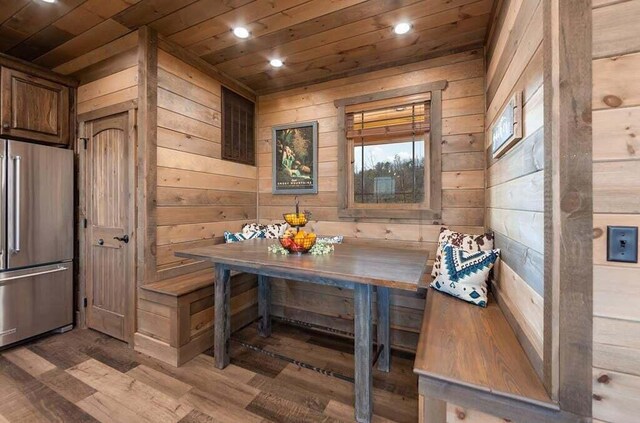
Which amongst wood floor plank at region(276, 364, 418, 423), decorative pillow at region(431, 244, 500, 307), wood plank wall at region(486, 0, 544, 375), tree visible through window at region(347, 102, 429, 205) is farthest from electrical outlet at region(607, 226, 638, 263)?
Answer: tree visible through window at region(347, 102, 429, 205)

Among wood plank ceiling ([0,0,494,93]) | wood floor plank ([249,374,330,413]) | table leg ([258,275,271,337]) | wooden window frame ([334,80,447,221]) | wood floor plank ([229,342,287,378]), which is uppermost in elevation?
wood plank ceiling ([0,0,494,93])

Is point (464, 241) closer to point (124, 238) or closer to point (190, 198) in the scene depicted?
point (190, 198)

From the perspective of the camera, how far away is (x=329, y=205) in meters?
3.09

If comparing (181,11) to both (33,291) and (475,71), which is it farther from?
(33,291)

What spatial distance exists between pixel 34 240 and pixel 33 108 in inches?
48.2

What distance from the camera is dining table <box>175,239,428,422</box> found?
59.5 inches

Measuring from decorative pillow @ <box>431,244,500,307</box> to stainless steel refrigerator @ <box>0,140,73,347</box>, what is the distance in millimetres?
3501

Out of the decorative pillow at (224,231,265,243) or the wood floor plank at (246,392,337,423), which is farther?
the decorative pillow at (224,231,265,243)

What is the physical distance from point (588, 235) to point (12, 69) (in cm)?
408

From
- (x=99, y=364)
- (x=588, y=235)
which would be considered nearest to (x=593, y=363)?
(x=588, y=235)

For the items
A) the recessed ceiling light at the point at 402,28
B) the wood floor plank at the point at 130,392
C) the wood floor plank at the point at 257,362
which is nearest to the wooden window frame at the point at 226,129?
the recessed ceiling light at the point at 402,28

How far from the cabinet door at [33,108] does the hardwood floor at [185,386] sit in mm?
1939

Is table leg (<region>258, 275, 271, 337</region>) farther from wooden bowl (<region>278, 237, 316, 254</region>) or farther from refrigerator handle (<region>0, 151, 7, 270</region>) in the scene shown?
refrigerator handle (<region>0, 151, 7, 270</region>)

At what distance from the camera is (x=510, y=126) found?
1430mm
